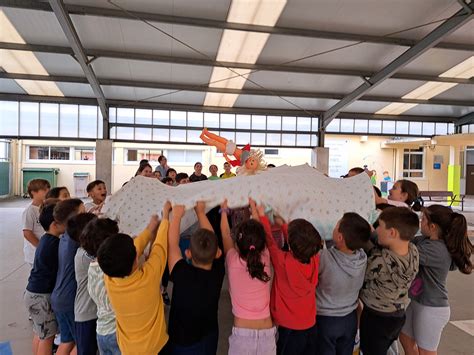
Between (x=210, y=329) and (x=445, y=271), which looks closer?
(x=210, y=329)

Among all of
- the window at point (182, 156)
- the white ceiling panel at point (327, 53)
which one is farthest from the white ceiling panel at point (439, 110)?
the window at point (182, 156)

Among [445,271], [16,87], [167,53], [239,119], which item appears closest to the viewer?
[445,271]

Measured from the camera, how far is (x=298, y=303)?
1602 mm

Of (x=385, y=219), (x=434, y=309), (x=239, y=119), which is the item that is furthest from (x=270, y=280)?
(x=239, y=119)

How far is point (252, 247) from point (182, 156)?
1581cm

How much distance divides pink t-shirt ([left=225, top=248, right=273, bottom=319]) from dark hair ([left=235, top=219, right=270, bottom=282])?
37mm

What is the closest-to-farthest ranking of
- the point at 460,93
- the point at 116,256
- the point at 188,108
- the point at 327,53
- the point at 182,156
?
the point at 116,256 → the point at 327,53 → the point at 460,93 → the point at 188,108 → the point at 182,156

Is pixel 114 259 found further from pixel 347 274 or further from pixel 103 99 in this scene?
pixel 103 99

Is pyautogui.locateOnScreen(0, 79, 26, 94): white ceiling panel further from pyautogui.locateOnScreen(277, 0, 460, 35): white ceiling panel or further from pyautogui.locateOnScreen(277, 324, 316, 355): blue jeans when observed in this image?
pyautogui.locateOnScreen(277, 324, 316, 355): blue jeans

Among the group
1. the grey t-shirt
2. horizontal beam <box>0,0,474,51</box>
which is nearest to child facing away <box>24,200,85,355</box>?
the grey t-shirt

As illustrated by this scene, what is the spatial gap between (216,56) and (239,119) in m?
4.10

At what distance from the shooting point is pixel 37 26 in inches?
278

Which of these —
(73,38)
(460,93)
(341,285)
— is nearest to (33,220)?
(341,285)

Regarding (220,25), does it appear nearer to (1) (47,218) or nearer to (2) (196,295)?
(1) (47,218)
